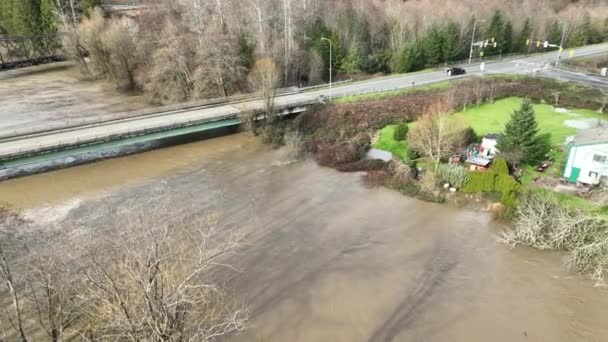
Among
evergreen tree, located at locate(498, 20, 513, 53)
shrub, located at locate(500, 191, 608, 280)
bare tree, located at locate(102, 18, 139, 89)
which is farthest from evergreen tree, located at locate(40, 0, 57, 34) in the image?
shrub, located at locate(500, 191, 608, 280)

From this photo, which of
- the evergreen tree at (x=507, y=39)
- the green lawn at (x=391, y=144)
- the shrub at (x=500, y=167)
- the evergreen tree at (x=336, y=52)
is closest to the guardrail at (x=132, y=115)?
the evergreen tree at (x=336, y=52)

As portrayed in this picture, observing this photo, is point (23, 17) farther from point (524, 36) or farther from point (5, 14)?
point (524, 36)

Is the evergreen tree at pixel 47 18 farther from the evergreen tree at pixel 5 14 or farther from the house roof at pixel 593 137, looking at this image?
the house roof at pixel 593 137

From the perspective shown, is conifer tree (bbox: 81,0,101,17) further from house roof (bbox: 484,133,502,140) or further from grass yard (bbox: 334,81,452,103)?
house roof (bbox: 484,133,502,140)

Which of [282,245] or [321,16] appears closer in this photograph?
[282,245]

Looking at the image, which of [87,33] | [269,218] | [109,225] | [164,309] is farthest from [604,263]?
[87,33]

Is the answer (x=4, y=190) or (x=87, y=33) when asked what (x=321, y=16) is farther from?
(x=4, y=190)
